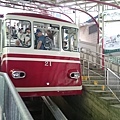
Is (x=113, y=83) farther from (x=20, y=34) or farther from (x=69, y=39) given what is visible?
(x=20, y=34)

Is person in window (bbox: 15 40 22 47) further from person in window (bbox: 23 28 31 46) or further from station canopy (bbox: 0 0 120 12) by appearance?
station canopy (bbox: 0 0 120 12)

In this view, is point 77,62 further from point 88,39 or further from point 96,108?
point 88,39

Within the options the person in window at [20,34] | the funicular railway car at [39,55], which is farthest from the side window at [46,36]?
the person in window at [20,34]

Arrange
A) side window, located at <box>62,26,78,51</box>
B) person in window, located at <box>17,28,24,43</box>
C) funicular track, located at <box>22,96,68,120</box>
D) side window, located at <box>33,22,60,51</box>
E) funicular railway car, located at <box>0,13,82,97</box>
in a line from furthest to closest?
funicular track, located at <box>22,96,68,120</box>, side window, located at <box>62,26,78,51</box>, side window, located at <box>33,22,60,51</box>, person in window, located at <box>17,28,24,43</box>, funicular railway car, located at <box>0,13,82,97</box>

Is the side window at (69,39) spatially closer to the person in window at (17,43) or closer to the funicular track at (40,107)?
the person in window at (17,43)

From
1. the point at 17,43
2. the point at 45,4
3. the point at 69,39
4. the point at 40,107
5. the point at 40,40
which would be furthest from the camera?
the point at 45,4

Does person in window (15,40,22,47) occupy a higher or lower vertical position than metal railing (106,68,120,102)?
higher

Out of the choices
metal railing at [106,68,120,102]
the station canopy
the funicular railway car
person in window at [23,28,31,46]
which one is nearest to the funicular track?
the funicular railway car

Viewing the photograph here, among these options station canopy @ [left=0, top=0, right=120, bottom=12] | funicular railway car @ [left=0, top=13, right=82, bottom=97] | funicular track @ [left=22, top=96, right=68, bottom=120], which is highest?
station canopy @ [left=0, top=0, right=120, bottom=12]

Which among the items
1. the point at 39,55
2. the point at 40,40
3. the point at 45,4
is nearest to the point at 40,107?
the point at 39,55

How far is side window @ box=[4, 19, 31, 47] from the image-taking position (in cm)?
653

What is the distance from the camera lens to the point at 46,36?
711 centimetres

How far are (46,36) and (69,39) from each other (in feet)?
2.70

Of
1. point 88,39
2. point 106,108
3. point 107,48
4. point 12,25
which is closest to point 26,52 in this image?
point 12,25
